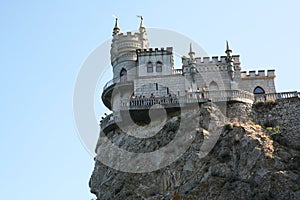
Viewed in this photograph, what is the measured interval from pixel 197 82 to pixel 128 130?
29.2 ft

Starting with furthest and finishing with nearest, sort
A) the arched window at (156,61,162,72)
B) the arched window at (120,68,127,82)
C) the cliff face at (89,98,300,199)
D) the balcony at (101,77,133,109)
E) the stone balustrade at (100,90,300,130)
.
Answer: the arched window at (120,68,127,82)
the arched window at (156,61,162,72)
the balcony at (101,77,133,109)
the stone balustrade at (100,90,300,130)
the cliff face at (89,98,300,199)

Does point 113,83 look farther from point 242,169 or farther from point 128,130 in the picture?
point 242,169

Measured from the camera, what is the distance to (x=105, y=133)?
5719cm


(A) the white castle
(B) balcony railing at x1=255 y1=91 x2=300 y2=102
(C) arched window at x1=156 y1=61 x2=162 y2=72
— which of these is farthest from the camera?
(C) arched window at x1=156 y1=61 x2=162 y2=72

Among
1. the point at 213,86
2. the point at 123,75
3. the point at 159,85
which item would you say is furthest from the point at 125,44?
the point at 213,86

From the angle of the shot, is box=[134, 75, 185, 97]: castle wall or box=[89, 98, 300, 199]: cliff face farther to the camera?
box=[134, 75, 185, 97]: castle wall

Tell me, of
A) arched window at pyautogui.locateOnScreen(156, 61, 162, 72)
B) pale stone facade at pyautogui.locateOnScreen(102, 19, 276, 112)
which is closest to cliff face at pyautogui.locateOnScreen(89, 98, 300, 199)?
pale stone facade at pyautogui.locateOnScreen(102, 19, 276, 112)

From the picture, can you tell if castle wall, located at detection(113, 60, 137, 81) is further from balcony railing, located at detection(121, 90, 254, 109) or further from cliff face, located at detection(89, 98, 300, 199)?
cliff face, located at detection(89, 98, 300, 199)

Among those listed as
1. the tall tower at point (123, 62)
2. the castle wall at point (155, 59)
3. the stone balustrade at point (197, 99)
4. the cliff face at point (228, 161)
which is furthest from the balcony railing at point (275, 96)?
the tall tower at point (123, 62)

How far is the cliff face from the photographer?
4466 centimetres

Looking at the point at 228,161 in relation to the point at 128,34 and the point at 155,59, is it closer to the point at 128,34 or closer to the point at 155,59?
the point at 155,59

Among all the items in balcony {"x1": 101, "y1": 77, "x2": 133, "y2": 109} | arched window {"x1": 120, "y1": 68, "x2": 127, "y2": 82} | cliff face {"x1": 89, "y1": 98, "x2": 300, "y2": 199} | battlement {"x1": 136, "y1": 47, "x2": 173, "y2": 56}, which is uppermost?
battlement {"x1": 136, "y1": 47, "x2": 173, "y2": 56}

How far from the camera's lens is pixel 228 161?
4750cm

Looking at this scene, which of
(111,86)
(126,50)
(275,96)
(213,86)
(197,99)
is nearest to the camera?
(197,99)
